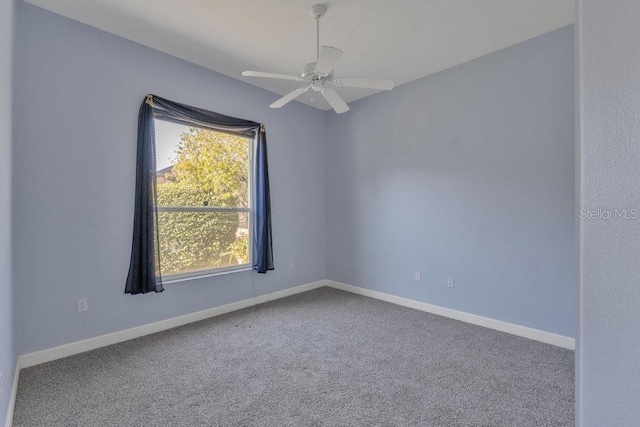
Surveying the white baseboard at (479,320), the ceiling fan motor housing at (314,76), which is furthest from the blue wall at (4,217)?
the white baseboard at (479,320)

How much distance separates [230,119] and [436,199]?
263 cm

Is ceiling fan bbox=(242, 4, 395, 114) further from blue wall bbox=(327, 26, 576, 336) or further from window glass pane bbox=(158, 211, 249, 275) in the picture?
window glass pane bbox=(158, 211, 249, 275)

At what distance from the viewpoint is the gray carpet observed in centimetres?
179

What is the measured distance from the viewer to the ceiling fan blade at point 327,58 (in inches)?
77.9

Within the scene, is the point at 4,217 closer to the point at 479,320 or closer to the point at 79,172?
the point at 79,172

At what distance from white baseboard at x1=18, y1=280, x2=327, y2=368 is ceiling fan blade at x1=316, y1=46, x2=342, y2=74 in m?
2.82

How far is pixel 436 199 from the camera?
3576 mm

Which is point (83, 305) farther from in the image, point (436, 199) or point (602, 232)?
point (436, 199)

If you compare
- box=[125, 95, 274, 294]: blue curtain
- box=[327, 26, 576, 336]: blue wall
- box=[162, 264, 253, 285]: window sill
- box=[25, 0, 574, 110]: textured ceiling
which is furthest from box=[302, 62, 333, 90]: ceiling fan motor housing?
box=[162, 264, 253, 285]: window sill

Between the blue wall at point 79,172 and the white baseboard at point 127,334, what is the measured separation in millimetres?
57

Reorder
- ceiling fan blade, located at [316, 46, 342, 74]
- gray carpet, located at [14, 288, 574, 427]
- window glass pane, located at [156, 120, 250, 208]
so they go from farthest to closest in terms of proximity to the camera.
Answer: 1. window glass pane, located at [156, 120, 250, 208]
2. ceiling fan blade, located at [316, 46, 342, 74]
3. gray carpet, located at [14, 288, 574, 427]

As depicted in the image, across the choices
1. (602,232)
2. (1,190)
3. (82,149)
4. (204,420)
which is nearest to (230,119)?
(82,149)

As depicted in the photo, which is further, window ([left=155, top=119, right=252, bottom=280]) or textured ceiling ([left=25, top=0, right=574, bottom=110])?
window ([left=155, top=119, right=252, bottom=280])

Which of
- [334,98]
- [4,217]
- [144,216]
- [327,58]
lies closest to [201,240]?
[144,216]
